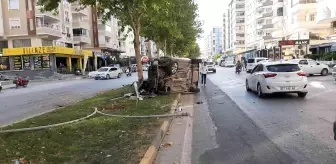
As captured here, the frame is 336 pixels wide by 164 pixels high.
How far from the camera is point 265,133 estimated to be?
7.83 meters

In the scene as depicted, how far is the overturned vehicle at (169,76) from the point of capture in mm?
16031

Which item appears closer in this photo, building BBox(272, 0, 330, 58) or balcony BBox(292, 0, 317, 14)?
building BBox(272, 0, 330, 58)

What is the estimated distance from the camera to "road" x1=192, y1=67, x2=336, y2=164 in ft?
19.7

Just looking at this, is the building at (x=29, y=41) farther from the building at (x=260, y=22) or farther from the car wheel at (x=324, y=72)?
the building at (x=260, y=22)

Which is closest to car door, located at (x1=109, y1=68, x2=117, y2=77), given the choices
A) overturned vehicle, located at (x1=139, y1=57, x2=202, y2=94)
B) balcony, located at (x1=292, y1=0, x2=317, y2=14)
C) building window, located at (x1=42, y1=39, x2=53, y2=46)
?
building window, located at (x1=42, y1=39, x2=53, y2=46)

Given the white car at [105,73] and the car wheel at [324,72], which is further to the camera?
the white car at [105,73]

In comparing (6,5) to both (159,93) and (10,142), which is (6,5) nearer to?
(159,93)

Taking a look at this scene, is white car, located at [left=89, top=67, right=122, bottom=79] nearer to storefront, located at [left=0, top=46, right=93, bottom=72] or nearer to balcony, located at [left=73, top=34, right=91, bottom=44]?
storefront, located at [left=0, top=46, right=93, bottom=72]

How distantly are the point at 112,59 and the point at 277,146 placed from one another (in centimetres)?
6956

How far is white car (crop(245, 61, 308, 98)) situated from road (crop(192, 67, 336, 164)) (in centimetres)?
150

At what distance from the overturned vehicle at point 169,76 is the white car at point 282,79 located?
12.5 feet

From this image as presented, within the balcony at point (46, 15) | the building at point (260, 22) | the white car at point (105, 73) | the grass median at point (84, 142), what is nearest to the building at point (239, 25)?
the building at point (260, 22)

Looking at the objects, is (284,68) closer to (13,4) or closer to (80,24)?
(13,4)

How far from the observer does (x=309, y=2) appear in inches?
2067
